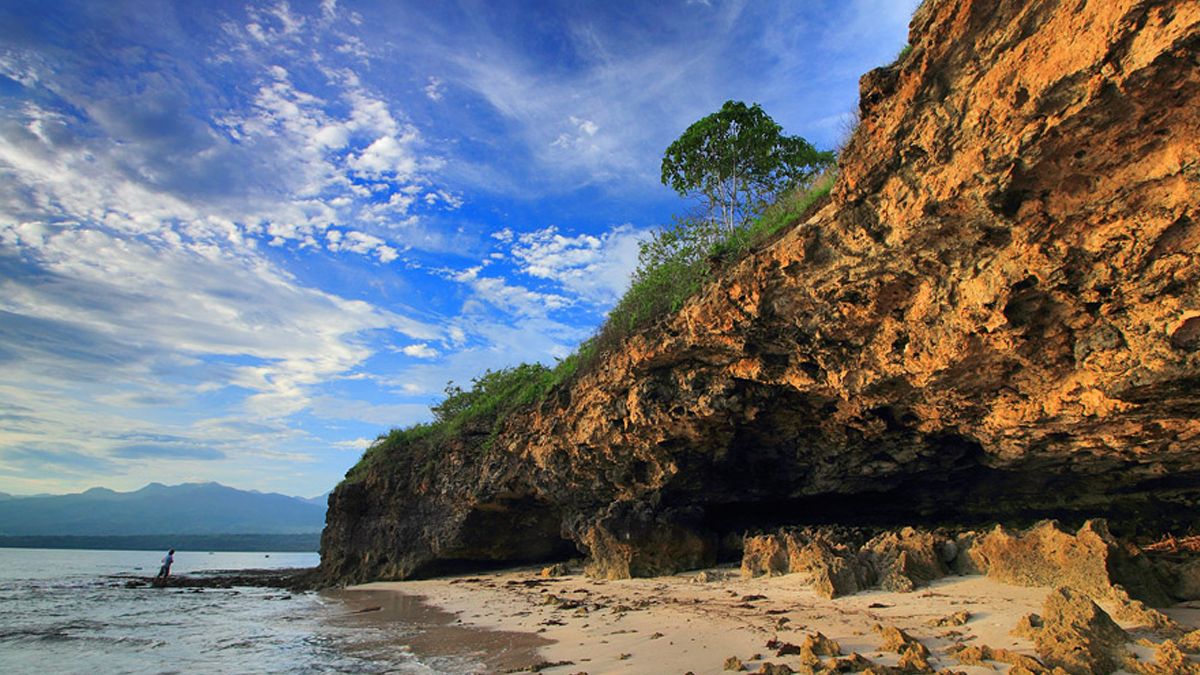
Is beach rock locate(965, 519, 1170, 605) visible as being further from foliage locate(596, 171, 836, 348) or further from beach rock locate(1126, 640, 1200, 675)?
foliage locate(596, 171, 836, 348)

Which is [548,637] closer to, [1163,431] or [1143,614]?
[1143,614]

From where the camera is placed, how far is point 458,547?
21453 mm

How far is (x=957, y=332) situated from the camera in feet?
27.6

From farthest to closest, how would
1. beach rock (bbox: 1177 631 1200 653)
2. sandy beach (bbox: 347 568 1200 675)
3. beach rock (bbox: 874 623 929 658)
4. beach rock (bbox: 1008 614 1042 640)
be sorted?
sandy beach (bbox: 347 568 1200 675) → beach rock (bbox: 1008 614 1042 640) → beach rock (bbox: 874 623 929 658) → beach rock (bbox: 1177 631 1200 653)

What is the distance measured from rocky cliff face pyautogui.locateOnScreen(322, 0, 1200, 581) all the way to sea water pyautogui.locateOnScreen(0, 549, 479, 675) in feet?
23.7

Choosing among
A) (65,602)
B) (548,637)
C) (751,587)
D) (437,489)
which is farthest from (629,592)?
(65,602)

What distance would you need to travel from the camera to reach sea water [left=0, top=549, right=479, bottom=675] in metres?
8.88

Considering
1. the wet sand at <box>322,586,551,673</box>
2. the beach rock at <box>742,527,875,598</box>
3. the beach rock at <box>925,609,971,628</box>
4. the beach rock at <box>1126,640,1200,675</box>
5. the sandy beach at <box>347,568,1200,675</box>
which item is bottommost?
the wet sand at <box>322,586,551,673</box>

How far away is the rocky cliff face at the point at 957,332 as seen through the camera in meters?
5.85

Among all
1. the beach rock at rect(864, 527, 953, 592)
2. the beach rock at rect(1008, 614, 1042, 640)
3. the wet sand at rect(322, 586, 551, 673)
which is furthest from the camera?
the beach rock at rect(864, 527, 953, 592)

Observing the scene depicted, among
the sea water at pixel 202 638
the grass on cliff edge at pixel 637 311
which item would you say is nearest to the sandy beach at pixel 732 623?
the sea water at pixel 202 638

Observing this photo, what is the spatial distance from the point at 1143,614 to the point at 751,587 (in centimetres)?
648

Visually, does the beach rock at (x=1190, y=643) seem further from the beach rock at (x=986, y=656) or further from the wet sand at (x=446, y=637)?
the wet sand at (x=446, y=637)

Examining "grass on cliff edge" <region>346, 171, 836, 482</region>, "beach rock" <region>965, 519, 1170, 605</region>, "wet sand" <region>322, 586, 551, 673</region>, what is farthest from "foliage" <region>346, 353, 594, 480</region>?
"beach rock" <region>965, 519, 1170, 605</region>
